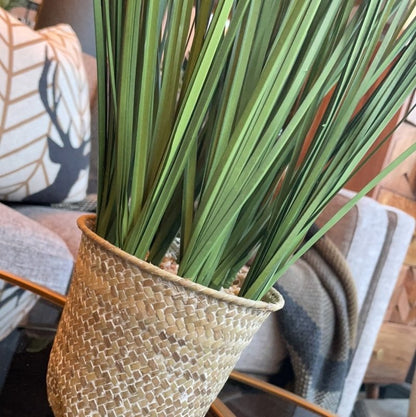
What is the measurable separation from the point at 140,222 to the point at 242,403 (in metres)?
0.32

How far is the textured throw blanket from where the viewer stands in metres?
1.26

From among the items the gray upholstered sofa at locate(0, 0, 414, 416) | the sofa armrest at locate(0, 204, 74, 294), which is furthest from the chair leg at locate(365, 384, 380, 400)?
the sofa armrest at locate(0, 204, 74, 294)

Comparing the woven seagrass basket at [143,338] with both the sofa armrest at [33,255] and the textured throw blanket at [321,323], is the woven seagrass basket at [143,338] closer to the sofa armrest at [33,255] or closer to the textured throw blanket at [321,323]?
the sofa armrest at [33,255]

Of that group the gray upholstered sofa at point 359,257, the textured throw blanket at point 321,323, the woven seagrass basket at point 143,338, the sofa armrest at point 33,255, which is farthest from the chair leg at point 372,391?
the woven seagrass basket at point 143,338

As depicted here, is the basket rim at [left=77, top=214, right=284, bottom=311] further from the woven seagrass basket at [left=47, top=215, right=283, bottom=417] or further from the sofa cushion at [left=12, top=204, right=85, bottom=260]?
the sofa cushion at [left=12, top=204, right=85, bottom=260]

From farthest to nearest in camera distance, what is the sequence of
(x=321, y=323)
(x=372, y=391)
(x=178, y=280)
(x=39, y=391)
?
(x=372, y=391) < (x=321, y=323) < (x=39, y=391) < (x=178, y=280)

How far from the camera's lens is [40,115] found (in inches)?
45.8

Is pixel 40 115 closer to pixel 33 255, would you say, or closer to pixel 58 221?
pixel 58 221

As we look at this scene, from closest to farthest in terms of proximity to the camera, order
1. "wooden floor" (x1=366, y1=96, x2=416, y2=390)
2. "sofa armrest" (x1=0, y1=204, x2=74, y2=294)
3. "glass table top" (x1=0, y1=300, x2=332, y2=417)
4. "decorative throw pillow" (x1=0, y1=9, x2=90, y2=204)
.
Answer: "glass table top" (x1=0, y1=300, x2=332, y2=417)
"sofa armrest" (x1=0, y1=204, x2=74, y2=294)
"decorative throw pillow" (x1=0, y1=9, x2=90, y2=204)
"wooden floor" (x1=366, y1=96, x2=416, y2=390)

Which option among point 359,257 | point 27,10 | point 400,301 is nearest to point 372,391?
point 400,301

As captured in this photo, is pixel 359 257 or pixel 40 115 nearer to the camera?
pixel 40 115

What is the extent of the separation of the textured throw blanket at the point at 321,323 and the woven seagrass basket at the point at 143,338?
940 mm

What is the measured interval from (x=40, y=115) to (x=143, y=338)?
3.07 ft

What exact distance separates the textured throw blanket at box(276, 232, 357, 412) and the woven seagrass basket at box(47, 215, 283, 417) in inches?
37.0
